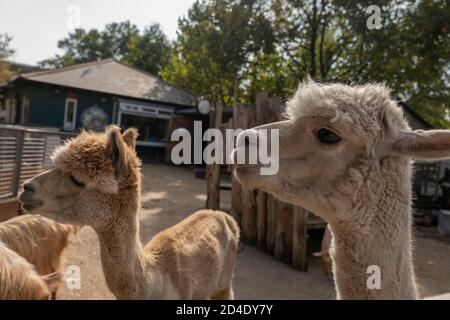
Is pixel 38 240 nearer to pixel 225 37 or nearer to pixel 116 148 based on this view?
pixel 116 148

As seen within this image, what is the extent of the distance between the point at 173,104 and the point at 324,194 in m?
22.1

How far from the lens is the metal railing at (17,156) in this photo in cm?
569

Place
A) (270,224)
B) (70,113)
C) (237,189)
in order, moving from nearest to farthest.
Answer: (270,224) < (237,189) < (70,113)

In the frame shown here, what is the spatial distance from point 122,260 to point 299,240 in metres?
4.69

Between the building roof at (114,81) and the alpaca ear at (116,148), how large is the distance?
1961cm

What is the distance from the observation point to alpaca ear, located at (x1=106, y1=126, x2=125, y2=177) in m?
2.82

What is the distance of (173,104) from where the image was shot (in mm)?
23266

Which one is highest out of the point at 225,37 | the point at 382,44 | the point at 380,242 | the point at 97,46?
the point at 97,46

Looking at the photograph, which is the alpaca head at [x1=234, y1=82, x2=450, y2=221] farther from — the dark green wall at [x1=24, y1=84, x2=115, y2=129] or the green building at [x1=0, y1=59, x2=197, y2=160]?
the dark green wall at [x1=24, y1=84, x2=115, y2=129]

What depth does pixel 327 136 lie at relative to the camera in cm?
191

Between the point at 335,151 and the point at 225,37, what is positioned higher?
the point at 225,37

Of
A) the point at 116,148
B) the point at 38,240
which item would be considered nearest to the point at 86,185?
the point at 116,148

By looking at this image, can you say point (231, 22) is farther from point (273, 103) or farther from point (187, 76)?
point (273, 103)

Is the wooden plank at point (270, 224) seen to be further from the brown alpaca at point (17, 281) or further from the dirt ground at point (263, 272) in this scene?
the brown alpaca at point (17, 281)
